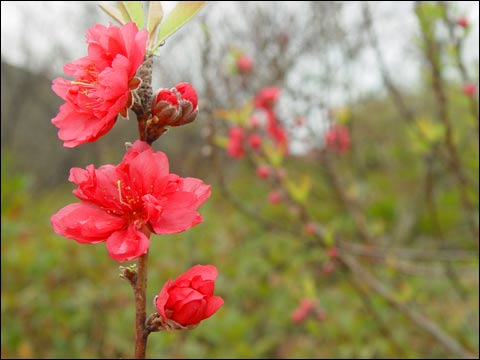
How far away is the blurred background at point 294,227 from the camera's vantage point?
2230 millimetres

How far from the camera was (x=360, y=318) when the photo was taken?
3.32 metres

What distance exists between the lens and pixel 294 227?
4.62 metres

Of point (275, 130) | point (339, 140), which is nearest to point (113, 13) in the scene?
point (275, 130)

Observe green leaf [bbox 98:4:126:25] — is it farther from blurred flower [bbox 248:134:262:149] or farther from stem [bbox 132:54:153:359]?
blurred flower [bbox 248:134:262:149]

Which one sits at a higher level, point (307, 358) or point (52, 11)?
point (52, 11)

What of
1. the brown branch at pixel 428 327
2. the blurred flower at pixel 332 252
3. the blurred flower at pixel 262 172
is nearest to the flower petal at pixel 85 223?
the brown branch at pixel 428 327

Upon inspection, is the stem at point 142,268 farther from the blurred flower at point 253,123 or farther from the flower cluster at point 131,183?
the blurred flower at point 253,123

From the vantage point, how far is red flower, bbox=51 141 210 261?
30.8 inches

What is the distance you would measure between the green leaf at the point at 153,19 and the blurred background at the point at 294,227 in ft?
0.20

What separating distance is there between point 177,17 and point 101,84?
0.70 ft

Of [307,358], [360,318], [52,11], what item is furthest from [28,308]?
[52,11]

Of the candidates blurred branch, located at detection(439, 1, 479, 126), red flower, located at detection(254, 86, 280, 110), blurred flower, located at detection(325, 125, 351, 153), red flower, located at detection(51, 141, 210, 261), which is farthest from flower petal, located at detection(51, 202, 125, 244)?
blurred flower, located at detection(325, 125, 351, 153)

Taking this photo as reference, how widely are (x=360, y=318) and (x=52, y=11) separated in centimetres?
493

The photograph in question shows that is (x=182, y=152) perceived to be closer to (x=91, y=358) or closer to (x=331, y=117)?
(x=331, y=117)
